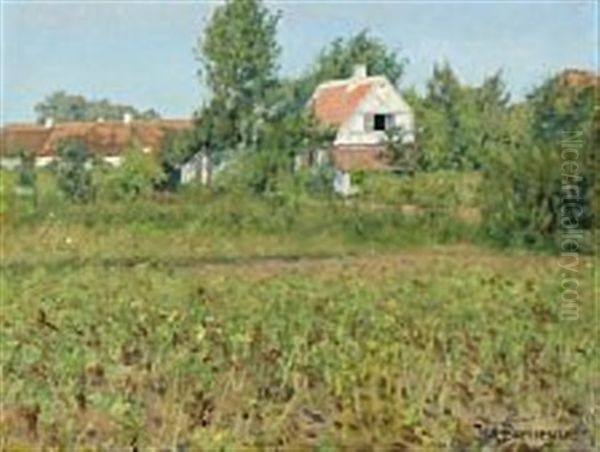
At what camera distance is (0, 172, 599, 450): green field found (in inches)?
164

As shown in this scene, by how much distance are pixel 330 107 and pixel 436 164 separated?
6.13m

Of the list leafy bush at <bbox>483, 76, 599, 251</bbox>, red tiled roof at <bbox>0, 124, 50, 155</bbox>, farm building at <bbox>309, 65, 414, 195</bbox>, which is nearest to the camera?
leafy bush at <bbox>483, 76, 599, 251</bbox>

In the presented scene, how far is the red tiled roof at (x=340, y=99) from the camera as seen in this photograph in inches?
1058

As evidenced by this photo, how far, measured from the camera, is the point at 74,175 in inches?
862

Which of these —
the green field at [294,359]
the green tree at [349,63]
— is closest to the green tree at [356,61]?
the green tree at [349,63]

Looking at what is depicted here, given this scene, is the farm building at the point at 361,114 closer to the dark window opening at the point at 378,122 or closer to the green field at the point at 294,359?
the dark window opening at the point at 378,122

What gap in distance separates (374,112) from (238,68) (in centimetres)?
515

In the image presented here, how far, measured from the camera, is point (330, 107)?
90.8 feet

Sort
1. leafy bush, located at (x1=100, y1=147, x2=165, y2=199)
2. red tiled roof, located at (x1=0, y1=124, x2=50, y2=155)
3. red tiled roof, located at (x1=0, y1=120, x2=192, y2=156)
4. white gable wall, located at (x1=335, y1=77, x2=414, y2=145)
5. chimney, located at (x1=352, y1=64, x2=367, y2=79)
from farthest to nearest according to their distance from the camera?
chimney, located at (x1=352, y1=64, x2=367, y2=79) → white gable wall, located at (x1=335, y1=77, x2=414, y2=145) → red tiled roof, located at (x1=0, y1=120, x2=192, y2=156) → red tiled roof, located at (x1=0, y1=124, x2=50, y2=155) → leafy bush, located at (x1=100, y1=147, x2=165, y2=199)

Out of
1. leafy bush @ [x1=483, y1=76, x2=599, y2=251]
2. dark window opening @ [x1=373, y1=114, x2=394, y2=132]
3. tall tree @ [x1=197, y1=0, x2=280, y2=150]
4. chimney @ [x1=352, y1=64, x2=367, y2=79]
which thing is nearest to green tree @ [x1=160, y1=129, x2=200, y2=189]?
tall tree @ [x1=197, y1=0, x2=280, y2=150]

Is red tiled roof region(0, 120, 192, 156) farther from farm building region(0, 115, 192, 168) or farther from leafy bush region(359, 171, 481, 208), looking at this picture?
leafy bush region(359, 171, 481, 208)

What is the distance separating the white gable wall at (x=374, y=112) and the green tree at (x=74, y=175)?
530 cm

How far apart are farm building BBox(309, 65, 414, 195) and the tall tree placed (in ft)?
5.40

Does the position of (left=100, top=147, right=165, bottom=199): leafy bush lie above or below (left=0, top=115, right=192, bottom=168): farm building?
below
